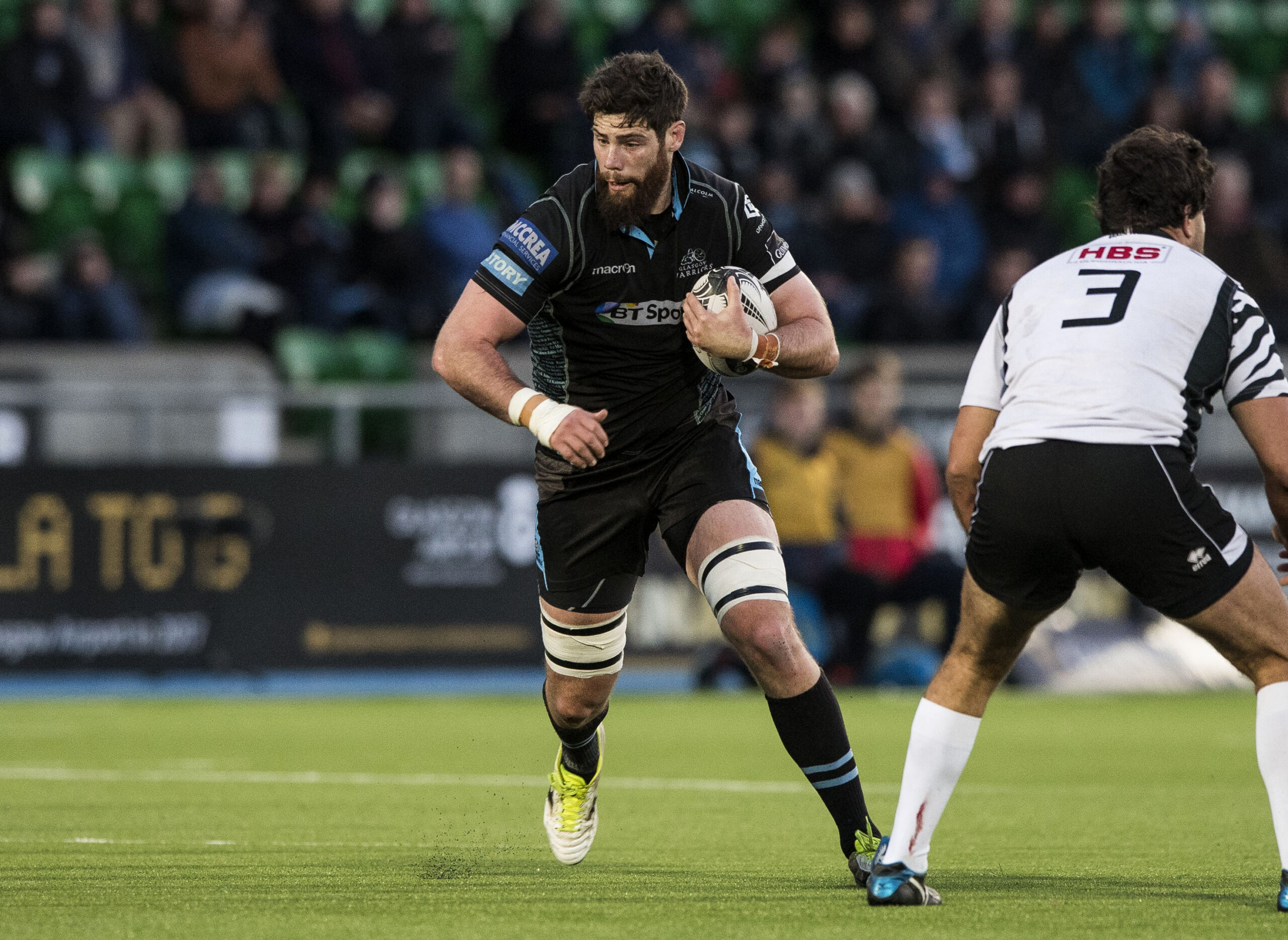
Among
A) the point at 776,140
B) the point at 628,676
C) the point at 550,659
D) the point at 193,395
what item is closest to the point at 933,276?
the point at 776,140

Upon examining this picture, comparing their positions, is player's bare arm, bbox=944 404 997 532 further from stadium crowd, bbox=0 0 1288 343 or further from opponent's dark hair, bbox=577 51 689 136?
stadium crowd, bbox=0 0 1288 343

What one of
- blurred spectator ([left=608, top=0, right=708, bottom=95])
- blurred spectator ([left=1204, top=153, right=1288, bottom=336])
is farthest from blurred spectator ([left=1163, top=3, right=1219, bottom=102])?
blurred spectator ([left=608, top=0, right=708, bottom=95])

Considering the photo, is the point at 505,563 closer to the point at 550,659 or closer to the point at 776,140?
the point at 776,140

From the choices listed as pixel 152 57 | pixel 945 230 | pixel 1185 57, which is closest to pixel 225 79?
pixel 152 57

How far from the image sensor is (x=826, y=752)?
590 centimetres

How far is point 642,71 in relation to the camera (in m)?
5.94

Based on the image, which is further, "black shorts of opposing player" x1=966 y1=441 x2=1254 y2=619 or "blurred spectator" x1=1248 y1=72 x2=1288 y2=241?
"blurred spectator" x1=1248 y1=72 x2=1288 y2=241

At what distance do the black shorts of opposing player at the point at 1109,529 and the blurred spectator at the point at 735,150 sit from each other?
12588 mm

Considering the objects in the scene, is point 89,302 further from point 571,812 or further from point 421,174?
point 571,812

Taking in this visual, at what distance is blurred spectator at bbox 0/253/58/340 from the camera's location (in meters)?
15.2

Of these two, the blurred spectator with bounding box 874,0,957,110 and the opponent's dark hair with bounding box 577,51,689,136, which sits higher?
the opponent's dark hair with bounding box 577,51,689,136

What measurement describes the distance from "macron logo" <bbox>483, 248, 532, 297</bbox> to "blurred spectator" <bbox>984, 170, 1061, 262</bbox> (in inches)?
510

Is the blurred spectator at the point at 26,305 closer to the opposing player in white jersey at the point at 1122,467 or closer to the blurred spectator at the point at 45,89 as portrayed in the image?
the blurred spectator at the point at 45,89

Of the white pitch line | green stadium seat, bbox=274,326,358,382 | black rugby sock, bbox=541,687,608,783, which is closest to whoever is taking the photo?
black rugby sock, bbox=541,687,608,783
